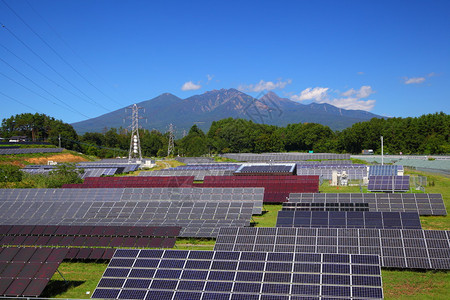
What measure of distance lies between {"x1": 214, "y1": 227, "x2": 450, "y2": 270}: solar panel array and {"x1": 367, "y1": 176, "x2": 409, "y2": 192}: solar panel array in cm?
2098

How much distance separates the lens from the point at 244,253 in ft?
51.1

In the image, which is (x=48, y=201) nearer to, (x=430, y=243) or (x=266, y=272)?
(x=266, y=272)

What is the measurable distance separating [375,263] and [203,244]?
10.8 m

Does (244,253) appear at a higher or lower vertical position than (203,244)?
higher

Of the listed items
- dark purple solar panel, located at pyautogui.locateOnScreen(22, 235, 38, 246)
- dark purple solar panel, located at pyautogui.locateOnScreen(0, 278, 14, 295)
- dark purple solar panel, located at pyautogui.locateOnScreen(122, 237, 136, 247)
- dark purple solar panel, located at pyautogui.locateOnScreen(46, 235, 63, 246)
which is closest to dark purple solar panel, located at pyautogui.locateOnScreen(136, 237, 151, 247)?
dark purple solar panel, located at pyautogui.locateOnScreen(122, 237, 136, 247)

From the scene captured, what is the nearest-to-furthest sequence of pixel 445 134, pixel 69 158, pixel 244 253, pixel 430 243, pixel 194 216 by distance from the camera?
pixel 244 253 < pixel 430 243 < pixel 194 216 < pixel 69 158 < pixel 445 134

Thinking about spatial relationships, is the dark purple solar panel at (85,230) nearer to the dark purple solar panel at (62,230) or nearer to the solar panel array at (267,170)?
the dark purple solar panel at (62,230)

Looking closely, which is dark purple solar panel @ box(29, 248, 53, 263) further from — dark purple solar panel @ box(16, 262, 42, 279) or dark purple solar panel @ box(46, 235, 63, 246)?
dark purple solar panel @ box(46, 235, 63, 246)

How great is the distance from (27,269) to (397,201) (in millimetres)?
22793

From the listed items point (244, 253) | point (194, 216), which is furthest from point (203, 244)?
point (244, 253)

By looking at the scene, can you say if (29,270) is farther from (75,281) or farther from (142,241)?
(142,241)

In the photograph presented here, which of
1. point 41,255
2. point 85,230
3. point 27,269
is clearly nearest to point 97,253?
point 41,255

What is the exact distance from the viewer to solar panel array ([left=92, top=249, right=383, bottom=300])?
13.1 metres

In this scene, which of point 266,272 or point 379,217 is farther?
point 379,217
